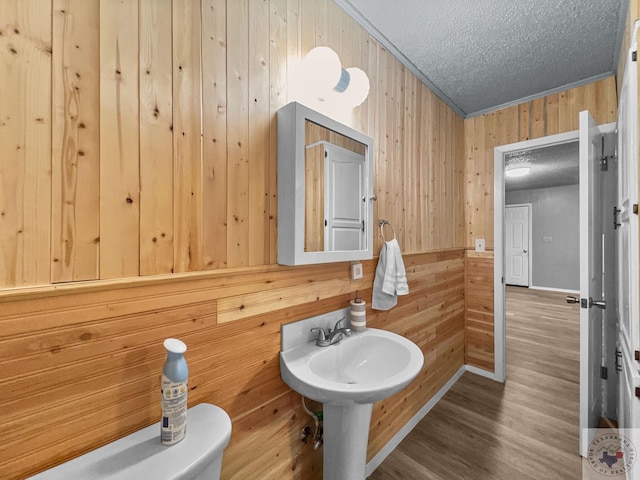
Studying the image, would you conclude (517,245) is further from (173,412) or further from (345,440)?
(173,412)

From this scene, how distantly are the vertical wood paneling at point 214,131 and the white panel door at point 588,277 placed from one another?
76.9 inches

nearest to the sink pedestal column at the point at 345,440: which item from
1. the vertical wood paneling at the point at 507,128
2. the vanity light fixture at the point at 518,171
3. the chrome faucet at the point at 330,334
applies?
the chrome faucet at the point at 330,334

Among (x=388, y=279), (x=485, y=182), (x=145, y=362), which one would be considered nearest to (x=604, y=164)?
(x=485, y=182)

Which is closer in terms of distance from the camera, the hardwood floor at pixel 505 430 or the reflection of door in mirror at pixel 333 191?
the reflection of door in mirror at pixel 333 191

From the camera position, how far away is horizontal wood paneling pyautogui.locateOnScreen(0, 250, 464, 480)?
61 centimetres

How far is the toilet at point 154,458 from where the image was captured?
60cm

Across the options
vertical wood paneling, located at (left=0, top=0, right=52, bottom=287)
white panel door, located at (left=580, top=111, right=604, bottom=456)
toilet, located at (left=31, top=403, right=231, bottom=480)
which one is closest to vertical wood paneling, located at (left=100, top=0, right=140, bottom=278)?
vertical wood paneling, located at (left=0, top=0, right=52, bottom=287)

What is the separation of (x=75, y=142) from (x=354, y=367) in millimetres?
1274

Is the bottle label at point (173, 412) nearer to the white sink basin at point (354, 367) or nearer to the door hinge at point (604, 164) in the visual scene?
the white sink basin at point (354, 367)

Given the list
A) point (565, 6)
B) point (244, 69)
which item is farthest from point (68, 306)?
point (565, 6)

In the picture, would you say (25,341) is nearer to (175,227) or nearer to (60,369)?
(60,369)

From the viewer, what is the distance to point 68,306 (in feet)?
2.17

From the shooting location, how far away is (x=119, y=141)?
2.41 ft

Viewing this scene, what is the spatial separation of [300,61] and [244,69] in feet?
1.06
